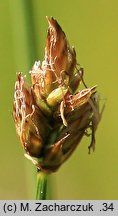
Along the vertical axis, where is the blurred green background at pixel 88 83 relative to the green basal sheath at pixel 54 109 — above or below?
above

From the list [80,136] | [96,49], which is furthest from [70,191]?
[80,136]

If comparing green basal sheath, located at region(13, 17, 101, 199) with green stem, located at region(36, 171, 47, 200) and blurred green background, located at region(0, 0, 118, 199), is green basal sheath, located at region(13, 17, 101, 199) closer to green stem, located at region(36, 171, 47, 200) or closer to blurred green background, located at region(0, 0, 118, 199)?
green stem, located at region(36, 171, 47, 200)

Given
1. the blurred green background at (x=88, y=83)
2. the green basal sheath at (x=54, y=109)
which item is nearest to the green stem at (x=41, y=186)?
the green basal sheath at (x=54, y=109)

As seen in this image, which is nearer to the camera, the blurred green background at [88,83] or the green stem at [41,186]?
the green stem at [41,186]

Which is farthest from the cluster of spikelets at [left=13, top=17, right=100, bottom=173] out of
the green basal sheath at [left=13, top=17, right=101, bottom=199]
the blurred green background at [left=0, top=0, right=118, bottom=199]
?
the blurred green background at [left=0, top=0, right=118, bottom=199]

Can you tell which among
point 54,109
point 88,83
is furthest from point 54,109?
point 88,83

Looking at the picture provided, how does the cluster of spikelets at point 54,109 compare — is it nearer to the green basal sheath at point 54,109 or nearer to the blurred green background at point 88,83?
the green basal sheath at point 54,109

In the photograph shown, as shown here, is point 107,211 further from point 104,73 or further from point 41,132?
point 104,73

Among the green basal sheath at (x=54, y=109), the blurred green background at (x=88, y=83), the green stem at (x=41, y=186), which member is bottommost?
the green stem at (x=41, y=186)
